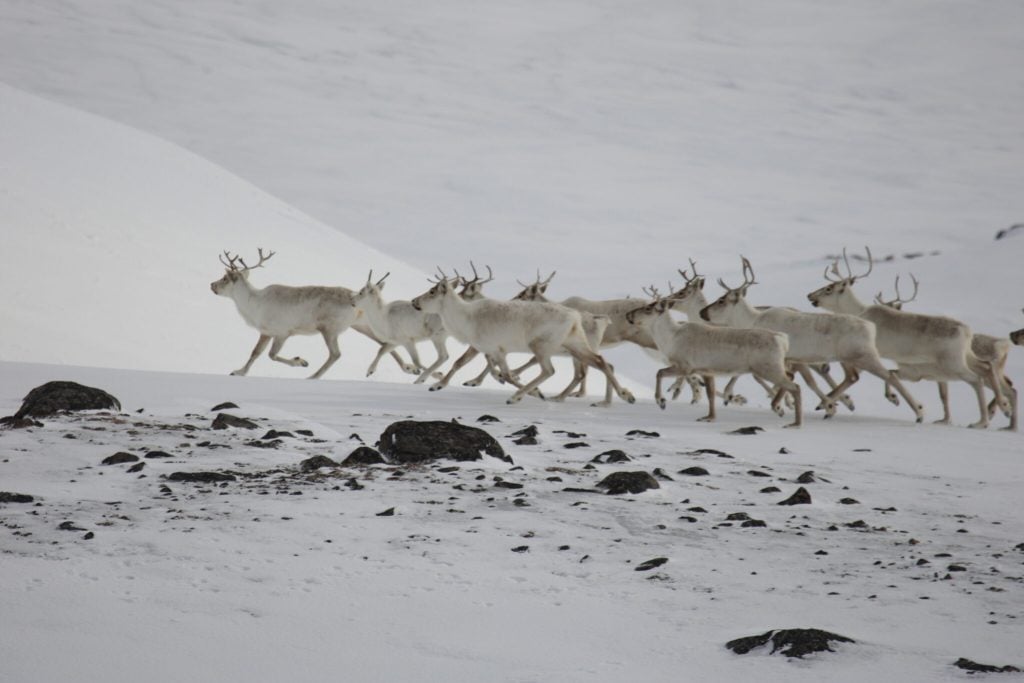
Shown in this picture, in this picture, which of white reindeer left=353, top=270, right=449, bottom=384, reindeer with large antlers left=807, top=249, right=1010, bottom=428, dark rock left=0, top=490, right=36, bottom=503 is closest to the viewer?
dark rock left=0, top=490, right=36, bottom=503

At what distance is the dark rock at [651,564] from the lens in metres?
5.76

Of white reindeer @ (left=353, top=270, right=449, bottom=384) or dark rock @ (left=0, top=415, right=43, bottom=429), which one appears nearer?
dark rock @ (left=0, top=415, right=43, bottom=429)

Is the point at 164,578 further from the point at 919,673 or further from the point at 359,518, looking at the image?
the point at 919,673

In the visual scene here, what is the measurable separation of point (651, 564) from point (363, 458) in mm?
2685

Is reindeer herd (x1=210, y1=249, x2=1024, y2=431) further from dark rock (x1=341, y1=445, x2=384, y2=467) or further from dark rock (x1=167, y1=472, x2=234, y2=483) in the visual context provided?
dark rock (x1=167, y1=472, x2=234, y2=483)

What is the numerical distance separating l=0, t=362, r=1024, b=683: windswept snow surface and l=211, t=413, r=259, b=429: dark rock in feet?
0.47

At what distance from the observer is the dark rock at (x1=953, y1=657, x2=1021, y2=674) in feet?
14.7

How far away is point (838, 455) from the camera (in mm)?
9672

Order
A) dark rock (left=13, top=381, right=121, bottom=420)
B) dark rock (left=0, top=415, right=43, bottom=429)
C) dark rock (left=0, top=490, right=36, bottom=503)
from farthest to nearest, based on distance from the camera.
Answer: dark rock (left=13, top=381, right=121, bottom=420) → dark rock (left=0, top=415, right=43, bottom=429) → dark rock (left=0, top=490, right=36, bottom=503)

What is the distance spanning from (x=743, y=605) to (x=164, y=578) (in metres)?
2.48

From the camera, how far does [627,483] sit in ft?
24.1

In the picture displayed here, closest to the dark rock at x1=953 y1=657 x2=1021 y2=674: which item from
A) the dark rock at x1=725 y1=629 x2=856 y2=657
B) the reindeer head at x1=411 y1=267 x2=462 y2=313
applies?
the dark rock at x1=725 y1=629 x2=856 y2=657

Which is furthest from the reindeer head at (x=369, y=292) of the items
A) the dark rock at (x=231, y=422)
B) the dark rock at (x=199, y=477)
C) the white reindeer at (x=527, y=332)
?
the dark rock at (x=199, y=477)

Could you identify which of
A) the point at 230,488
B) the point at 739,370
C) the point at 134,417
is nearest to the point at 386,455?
the point at 230,488
